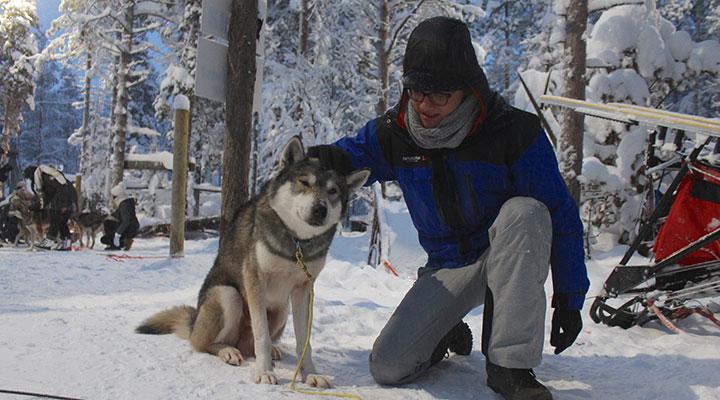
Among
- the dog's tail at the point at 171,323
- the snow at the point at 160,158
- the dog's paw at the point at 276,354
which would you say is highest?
the snow at the point at 160,158

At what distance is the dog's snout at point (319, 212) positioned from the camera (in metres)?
2.36

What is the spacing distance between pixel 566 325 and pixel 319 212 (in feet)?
4.22

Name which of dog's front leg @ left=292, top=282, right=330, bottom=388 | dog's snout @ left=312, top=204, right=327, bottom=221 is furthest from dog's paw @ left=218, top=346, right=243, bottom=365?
dog's snout @ left=312, top=204, right=327, bottom=221

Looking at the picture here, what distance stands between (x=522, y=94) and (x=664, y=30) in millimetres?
3396

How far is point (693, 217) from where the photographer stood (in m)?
3.18

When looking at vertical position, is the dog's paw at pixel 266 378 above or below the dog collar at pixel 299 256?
below

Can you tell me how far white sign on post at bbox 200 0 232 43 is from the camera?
464 cm

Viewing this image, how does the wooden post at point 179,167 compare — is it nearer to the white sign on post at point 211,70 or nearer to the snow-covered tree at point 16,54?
the white sign on post at point 211,70

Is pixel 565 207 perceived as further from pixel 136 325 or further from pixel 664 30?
pixel 664 30

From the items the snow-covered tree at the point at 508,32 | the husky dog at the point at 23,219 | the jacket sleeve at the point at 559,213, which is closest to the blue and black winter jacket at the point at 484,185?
the jacket sleeve at the point at 559,213

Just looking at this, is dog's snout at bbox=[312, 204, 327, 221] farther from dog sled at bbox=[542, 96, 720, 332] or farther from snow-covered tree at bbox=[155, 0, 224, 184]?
snow-covered tree at bbox=[155, 0, 224, 184]

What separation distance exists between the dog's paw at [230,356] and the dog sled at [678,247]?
2.48m

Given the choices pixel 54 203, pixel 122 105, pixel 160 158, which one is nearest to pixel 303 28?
pixel 160 158

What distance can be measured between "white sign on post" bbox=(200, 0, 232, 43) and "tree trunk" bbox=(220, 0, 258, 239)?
0.10 metres
